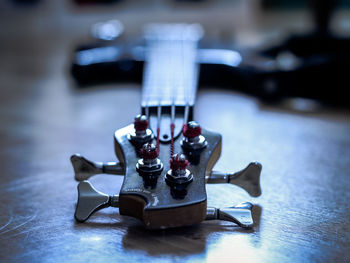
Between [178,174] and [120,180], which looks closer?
[178,174]

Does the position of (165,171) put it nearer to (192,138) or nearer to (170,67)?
(192,138)

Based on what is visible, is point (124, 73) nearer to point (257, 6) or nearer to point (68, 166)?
point (68, 166)

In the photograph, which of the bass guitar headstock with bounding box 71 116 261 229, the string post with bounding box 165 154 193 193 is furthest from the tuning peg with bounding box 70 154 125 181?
the string post with bounding box 165 154 193 193

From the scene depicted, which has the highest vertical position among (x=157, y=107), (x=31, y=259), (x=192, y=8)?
(x=192, y=8)

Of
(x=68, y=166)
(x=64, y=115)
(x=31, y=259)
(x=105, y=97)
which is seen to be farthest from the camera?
(x=105, y=97)

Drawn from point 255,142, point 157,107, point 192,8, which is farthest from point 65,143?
point 192,8

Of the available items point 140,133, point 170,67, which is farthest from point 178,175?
point 170,67
